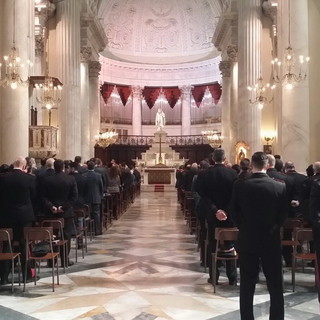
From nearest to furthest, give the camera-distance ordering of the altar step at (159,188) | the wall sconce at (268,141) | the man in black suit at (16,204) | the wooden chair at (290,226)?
the man in black suit at (16,204) < the wooden chair at (290,226) < the wall sconce at (268,141) < the altar step at (159,188)

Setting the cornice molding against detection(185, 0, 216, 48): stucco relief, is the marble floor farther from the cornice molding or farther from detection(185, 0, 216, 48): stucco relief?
detection(185, 0, 216, 48): stucco relief

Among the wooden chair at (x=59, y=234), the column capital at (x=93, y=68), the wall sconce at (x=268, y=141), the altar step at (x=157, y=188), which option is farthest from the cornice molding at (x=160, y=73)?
the wooden chair at (x=59, y=234)

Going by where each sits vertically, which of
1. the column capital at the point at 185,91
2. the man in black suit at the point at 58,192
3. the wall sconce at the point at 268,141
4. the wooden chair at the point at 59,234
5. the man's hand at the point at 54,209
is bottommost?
the wooden chair at the point at 59,234

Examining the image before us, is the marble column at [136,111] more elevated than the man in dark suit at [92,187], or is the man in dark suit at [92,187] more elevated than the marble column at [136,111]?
the marble column at [136,111]

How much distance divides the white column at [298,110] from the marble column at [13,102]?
6514 millimetres

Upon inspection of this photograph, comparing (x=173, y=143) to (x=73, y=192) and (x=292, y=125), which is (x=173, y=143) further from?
(x=73, y=192)

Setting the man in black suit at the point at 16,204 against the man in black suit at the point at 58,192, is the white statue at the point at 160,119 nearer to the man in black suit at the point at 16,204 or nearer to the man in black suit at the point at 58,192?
the man in black suit at the point at 58,192

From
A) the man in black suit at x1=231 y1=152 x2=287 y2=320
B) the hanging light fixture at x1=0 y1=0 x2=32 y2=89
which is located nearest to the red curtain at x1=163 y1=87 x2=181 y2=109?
the hanging light fixture at x1=0 y1=0 x2=32 y2=89

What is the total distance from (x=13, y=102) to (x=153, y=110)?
31.8 meters

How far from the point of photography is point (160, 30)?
42562mm

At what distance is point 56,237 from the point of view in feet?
27.8

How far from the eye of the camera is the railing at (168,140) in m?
41.2

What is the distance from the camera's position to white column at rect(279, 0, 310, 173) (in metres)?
12.3

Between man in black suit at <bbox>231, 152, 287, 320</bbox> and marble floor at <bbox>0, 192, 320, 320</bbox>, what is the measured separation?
3.38 feet
